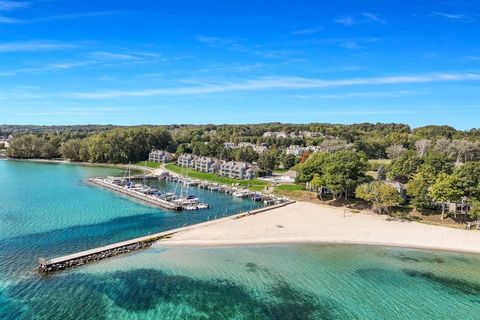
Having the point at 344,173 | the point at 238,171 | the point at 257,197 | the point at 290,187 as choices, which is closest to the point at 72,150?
the point at 238,171

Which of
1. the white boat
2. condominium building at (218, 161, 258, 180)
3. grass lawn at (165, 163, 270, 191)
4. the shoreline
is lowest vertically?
the shoreline

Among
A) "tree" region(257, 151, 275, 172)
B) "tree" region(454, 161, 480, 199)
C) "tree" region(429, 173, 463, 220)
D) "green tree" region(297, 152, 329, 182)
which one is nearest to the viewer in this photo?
"tree" region(429, 173, 463, 220)

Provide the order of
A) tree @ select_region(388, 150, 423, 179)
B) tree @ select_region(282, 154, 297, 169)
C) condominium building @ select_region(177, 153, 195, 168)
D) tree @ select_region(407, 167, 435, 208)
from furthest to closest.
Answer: condominium building @ select_region(177, 153, 195, 168), tree @ select_region(282, 154, 297, 169), tree @ select_region(388, 150, 423, 179), tree @ select_region(407, 167, 435, 208)

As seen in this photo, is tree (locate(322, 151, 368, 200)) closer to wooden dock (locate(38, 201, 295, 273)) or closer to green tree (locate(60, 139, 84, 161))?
wooden dock (locate(38, 201, 295, 273))

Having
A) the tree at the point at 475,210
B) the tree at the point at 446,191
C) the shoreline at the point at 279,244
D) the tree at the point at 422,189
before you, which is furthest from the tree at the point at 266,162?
the tree at the point at 475,210

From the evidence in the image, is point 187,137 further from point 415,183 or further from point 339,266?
point 339,266

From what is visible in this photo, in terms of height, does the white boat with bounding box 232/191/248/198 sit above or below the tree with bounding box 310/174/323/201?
below

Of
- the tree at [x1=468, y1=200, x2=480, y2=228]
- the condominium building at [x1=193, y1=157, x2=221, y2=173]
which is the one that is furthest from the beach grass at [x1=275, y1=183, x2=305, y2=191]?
the tree at [x1=468, y1=200, x2=480, y2=228]

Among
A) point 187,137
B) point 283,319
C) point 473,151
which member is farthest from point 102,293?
point 187,137
